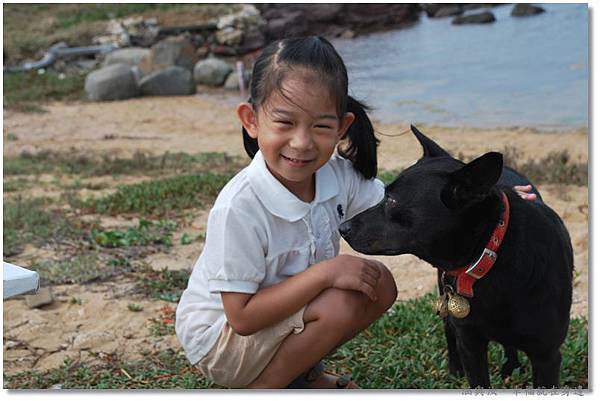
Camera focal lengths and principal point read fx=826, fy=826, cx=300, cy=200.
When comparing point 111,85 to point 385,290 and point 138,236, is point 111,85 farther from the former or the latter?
point 385,290

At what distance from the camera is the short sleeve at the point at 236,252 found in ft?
9.44

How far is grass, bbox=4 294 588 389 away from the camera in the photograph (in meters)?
3.44

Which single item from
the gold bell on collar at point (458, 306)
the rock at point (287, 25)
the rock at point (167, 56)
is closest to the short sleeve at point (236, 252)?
the gold bell on collar at point (458, 306)

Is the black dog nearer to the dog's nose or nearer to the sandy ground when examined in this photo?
the dog's nose

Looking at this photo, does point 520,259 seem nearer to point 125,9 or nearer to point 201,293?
point 201,293

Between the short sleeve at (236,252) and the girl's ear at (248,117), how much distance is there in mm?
329

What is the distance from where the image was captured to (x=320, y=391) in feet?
10.4

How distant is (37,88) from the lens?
1477cm

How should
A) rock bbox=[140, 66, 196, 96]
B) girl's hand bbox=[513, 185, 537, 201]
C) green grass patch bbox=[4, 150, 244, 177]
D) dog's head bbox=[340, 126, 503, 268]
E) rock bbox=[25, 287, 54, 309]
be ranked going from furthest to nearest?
rock bbox=[140, 66, 196, 96], green grass patch bbox=[4, 150, 244, 177], rock bbox=[25, 287, 54, 309], girl's hand bbox=[513, 185, 537, 201], dog's head bbox=[340, 126, 503, 268]

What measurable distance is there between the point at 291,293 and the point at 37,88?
1298cm

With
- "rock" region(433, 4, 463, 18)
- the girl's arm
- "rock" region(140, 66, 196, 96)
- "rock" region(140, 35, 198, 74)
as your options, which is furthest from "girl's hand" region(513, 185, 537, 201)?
"rock" region(433, 4, 463, 18)

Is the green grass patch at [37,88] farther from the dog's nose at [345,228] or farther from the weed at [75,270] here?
the dog's nose at [345,228]

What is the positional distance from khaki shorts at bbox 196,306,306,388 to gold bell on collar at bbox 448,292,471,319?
0.52 meters

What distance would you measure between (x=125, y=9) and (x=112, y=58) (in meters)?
4.66
